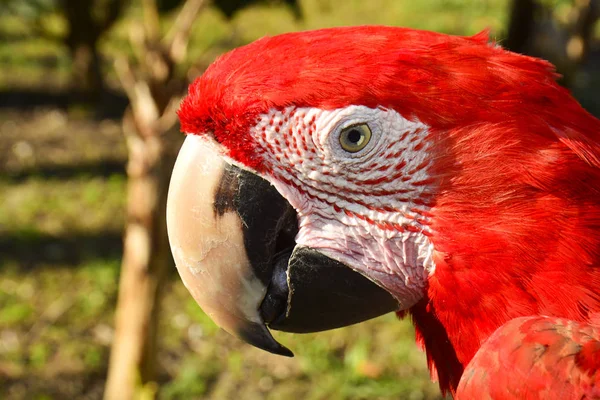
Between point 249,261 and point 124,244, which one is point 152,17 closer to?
point 124,244

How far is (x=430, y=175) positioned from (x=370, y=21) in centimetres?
867

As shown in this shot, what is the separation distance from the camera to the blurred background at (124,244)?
8.91 feet

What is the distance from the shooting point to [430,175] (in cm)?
130

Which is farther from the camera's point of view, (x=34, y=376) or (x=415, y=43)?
(x=34, y=376)

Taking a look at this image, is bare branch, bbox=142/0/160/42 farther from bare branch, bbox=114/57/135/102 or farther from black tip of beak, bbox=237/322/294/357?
black tip of beak, bbox=237/322/294/357

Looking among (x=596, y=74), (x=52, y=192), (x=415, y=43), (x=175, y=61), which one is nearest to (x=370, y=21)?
(x=596, y=74)

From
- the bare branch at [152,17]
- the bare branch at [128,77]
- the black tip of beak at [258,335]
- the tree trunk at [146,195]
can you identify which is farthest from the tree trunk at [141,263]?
the black tip of beak at [258,335]

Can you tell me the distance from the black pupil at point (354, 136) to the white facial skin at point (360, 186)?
0.02 m

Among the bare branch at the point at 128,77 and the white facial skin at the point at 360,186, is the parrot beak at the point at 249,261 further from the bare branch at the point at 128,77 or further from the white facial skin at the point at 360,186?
the bare branch at the point at 128,77

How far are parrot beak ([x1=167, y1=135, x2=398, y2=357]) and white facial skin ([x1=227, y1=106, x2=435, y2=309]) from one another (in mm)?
36

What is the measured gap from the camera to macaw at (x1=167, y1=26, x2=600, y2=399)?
1.24m

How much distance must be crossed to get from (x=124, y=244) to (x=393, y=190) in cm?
349

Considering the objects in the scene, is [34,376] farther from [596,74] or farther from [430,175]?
[596,74]

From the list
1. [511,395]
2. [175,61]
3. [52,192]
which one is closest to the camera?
[511,395]
